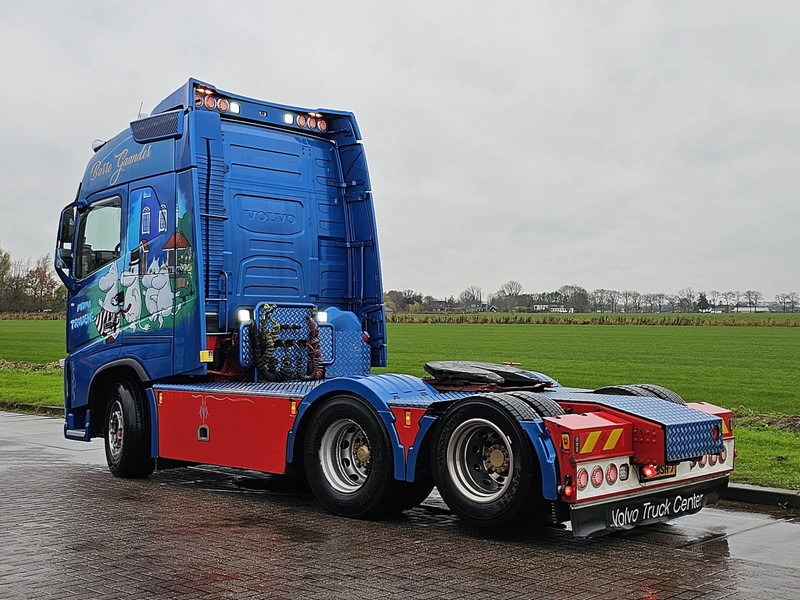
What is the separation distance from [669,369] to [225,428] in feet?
93.3

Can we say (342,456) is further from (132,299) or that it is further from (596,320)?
(596,320)

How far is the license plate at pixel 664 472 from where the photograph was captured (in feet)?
24.0

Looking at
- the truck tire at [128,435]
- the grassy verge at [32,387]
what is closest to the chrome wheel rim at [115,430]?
the truck tire at [128,435]

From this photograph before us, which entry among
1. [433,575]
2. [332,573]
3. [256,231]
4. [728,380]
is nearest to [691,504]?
[433,575]

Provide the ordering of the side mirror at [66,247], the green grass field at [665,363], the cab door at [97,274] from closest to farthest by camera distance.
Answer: the cab door at [97,274], the side mirror at [66,247], the green grass field at [665,363]

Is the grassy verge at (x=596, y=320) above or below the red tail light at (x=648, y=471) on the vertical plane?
above

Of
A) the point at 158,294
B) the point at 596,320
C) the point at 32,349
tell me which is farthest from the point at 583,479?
the point at 596,320

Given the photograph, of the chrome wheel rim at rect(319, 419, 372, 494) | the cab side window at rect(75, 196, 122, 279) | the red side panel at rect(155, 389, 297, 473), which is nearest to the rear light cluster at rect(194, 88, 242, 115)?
the cab side window at rect(75, 196, 122, 279)

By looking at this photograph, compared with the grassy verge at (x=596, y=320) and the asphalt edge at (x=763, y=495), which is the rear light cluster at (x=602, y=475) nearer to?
the asphalt edge at (x=763, y=495)

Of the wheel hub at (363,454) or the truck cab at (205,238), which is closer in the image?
the wheel hub at (363,454)

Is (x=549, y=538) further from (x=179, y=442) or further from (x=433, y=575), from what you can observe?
(x=179, y=442)

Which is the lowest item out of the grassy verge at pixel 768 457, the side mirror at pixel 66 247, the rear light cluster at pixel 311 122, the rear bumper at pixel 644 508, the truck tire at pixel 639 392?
the grassy verge at pixel 768 457

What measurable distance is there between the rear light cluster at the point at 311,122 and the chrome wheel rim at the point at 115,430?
3.74 meters

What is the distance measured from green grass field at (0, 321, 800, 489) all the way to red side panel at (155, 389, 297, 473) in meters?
4.75
